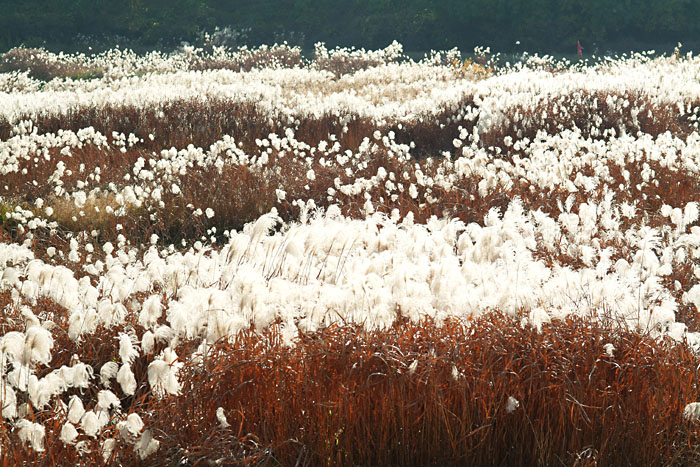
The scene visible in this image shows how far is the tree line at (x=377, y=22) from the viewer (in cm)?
2836

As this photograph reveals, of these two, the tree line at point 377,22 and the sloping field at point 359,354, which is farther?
the tree line at point 377,22

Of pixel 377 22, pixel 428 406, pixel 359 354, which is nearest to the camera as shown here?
pixel 428 406

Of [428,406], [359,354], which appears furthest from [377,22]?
[428,406]

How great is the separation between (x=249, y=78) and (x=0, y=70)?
1065cm

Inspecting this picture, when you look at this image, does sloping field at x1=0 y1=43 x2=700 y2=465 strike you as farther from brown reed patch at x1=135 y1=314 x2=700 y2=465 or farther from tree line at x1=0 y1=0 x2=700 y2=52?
tree line at x1=0 y1=0 x2=700 y2=52

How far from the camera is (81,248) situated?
599 cm

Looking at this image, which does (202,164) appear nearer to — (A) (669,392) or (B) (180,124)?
(B) (180,124)

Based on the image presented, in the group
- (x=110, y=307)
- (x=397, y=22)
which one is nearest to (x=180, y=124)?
(x=110, y=307)

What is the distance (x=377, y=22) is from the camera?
30.9m

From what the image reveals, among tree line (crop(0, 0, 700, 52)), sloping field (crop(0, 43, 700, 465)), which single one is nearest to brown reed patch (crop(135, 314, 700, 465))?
sloping field (crop(0, 43, 700, 465))

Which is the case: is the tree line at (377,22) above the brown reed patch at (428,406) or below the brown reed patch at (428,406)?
above

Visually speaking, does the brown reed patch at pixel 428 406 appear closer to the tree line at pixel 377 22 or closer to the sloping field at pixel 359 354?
the sloping field at pixel 359 354

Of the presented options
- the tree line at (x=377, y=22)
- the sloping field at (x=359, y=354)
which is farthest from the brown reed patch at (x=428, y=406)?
the tree line at (x=377, y=22)

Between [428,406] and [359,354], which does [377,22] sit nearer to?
[359,354]
